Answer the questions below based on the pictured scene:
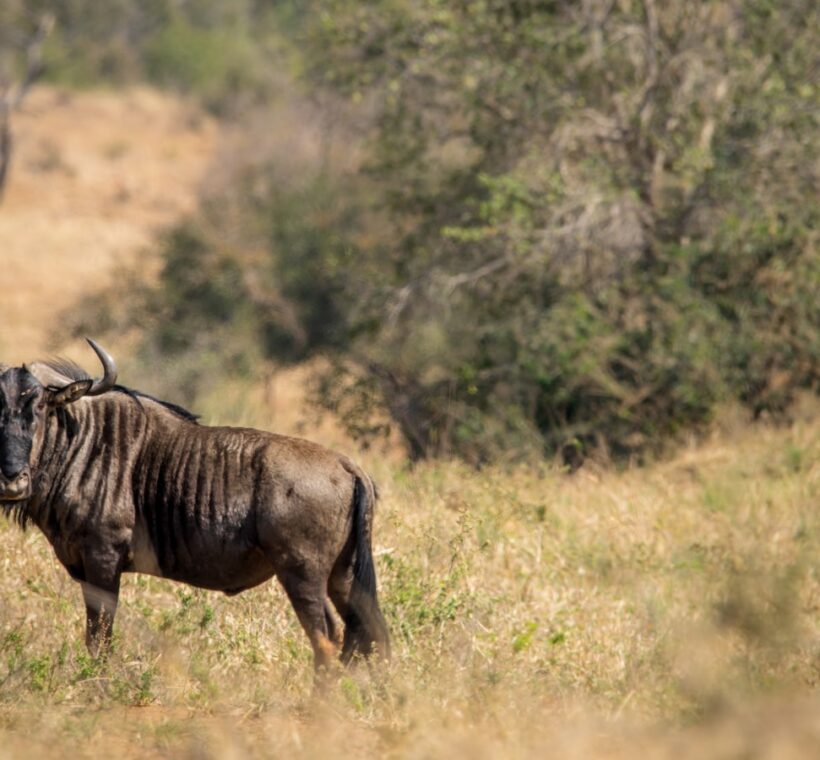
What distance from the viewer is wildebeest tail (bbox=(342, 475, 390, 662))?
5980 mm

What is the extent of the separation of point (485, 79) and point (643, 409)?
3.24m

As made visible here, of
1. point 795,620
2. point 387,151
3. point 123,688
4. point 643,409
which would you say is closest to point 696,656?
point 795,620

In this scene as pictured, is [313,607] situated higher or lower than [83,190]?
higher

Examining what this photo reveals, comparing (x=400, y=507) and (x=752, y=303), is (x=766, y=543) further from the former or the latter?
(x=752, y=303)

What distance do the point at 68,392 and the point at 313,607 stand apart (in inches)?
57.8

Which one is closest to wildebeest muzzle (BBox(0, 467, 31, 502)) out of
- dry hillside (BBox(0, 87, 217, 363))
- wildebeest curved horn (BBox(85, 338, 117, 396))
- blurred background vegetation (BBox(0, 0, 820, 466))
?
wildebeest curved horn (BBox(85, 338, 117, 396))

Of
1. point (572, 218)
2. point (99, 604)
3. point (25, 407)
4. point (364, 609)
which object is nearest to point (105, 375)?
point (25, 407)

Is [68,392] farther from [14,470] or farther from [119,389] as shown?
[14,470]

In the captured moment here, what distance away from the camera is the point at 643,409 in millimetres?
11898

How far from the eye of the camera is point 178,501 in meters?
6.16

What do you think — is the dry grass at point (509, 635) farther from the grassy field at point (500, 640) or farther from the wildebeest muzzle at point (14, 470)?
the wildebeest muzzle at point (14, 470)

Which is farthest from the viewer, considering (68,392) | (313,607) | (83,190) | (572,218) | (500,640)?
(83,190)

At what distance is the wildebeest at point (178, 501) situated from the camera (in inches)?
230

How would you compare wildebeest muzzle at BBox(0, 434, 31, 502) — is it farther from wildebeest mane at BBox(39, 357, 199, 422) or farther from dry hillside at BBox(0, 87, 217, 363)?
dry hillside at BBox(0, 87, 217, 363)
